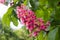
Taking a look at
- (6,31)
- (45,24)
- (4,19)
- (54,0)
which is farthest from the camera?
(6,31)

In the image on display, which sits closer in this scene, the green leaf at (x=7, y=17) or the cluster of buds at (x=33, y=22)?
the cluster of buds at (x=33, y=22)

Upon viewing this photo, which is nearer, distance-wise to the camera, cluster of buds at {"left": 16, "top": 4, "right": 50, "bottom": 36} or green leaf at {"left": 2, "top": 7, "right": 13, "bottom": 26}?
cluster of buds at {"left": 16, "top": 4, "right": 50, "bottom": 36}

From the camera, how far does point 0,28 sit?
6.05 feet

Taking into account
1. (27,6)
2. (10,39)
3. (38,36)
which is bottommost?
(10,39)

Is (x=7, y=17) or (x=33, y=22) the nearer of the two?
(x=33, y=22)

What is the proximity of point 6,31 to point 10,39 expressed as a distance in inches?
3.5

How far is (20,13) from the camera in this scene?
2.27 feet

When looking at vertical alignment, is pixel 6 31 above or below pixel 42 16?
below

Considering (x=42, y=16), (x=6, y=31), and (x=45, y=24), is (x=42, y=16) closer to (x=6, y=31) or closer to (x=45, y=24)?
(x=45, y=24)

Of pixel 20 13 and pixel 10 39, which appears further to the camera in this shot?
pixel 10 39

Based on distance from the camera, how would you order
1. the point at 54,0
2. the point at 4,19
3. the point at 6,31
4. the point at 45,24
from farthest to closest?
the point at 6,31, the point at 4,19, the point at 45,24, the point at 54,0

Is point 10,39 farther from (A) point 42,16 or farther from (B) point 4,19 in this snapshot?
(A) point 42,16

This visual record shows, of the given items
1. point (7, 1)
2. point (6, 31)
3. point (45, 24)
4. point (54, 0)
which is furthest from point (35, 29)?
point (6, 31)

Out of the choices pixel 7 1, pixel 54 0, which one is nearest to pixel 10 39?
pixel 7 1
